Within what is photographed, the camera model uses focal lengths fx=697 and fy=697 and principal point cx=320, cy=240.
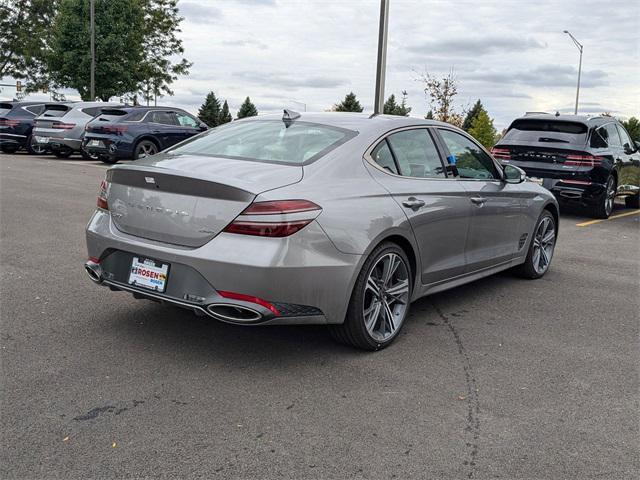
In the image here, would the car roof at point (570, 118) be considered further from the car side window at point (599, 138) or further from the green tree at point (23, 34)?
the green tree at point (23, 34)

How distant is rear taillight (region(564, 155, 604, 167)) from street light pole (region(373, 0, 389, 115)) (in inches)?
207

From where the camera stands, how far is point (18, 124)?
22.4 m

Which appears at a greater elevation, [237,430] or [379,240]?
[379,240]

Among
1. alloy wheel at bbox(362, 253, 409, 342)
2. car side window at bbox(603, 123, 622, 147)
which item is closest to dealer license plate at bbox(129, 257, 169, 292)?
alloy wheel at bbox(362, 253, 409, 342)

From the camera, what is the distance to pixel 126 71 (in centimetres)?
3856

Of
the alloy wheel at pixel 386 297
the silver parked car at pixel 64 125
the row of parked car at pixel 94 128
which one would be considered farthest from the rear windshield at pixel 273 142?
the silver parked car at pixel 64 125

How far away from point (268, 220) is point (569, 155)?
28.7 feet

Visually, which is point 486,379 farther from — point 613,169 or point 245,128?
point 613,169

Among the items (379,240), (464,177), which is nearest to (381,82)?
(464,177)

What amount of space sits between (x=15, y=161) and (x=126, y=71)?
68.1ft

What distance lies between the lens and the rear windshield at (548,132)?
451 inches

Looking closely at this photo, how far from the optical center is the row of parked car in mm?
17969

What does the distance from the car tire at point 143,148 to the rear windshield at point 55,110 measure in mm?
4012

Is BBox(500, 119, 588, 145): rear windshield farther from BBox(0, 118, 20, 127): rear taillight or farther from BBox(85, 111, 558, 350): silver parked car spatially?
BBox(0, 118, 20, 127): rear taillight
